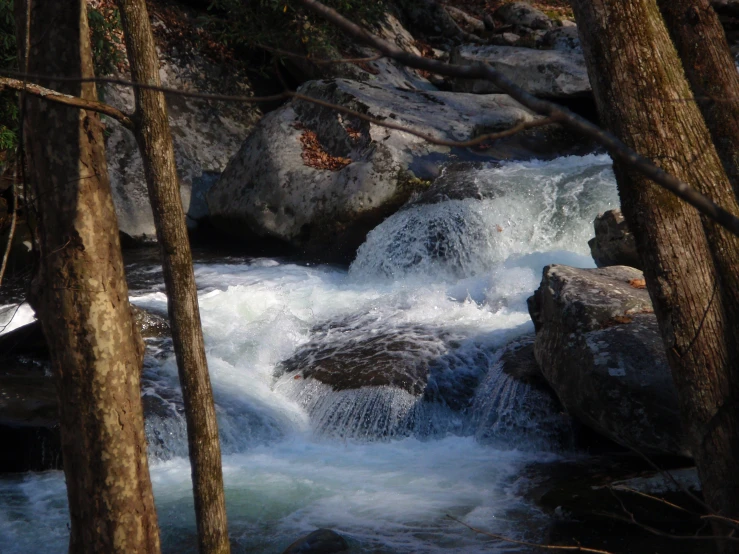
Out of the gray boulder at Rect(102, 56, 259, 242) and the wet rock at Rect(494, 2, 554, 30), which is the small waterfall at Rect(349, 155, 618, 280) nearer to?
the gray boulder at Rect(102, 56, 259, 242)

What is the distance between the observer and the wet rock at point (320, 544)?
17.6ft

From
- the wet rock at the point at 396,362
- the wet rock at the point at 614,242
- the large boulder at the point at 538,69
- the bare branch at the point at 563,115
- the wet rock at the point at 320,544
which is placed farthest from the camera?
the large boulder at the point at 538,69

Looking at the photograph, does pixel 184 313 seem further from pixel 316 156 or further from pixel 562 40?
pixel 562 40

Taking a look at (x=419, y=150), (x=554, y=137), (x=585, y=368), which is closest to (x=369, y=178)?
(x=419, y=150)

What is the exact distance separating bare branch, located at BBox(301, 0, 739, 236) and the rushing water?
14.3ft

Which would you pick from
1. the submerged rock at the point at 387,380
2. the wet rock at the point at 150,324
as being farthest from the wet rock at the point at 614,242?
the wet rock at the point at 150,324

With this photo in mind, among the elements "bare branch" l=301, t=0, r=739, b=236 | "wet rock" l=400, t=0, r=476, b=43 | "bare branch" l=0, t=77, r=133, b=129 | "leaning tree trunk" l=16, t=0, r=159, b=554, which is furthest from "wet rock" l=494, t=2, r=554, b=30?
"bare branch" l=301, t=0, r=739, b=236

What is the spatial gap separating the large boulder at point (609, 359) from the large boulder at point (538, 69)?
7.88 m

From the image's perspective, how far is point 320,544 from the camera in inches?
214

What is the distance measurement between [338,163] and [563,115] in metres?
11.3

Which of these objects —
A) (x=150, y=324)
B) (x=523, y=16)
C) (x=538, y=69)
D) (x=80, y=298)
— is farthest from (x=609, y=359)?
(x=523, y=16)

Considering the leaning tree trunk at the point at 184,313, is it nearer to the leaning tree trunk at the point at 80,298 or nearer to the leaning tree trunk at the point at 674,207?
the leaning tree trunk at the point at 80,298

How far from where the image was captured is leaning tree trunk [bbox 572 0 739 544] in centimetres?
327

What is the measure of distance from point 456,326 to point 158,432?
3.33m
